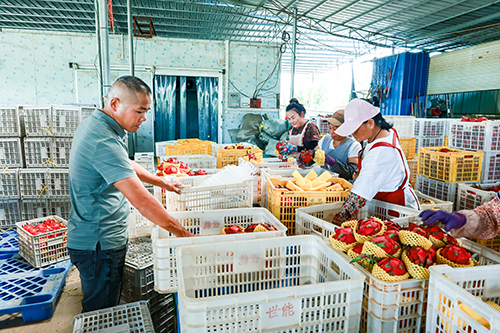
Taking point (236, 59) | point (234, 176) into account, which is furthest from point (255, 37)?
point (234, 176)

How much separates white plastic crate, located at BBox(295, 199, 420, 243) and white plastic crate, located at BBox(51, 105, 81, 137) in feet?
13.9

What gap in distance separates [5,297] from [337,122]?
12.8 ft

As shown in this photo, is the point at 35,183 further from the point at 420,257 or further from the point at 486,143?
the point at 486,143

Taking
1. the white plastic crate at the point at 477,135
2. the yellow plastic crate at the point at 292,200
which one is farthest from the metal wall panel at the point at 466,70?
the yellow plastic crate at the point at 292,200

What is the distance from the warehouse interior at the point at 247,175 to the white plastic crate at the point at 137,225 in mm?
23

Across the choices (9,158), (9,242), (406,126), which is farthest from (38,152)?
(406,126)

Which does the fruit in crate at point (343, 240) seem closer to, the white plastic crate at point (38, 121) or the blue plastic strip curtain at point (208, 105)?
the white plastic crate at point (38, 121)

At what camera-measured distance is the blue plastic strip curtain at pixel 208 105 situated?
10859mm

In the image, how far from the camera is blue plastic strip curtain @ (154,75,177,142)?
10.6 metres

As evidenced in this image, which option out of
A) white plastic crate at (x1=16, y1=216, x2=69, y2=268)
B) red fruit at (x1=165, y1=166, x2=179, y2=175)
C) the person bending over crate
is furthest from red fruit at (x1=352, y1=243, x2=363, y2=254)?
white plastic crate at (x1=16, y1=216, x2=69, y2=268)

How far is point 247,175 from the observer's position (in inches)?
110

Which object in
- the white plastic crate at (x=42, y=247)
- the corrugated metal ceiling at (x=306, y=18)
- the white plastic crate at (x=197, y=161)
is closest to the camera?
the white plastic crate at (x=42, y=247)

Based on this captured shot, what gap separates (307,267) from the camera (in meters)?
1.65

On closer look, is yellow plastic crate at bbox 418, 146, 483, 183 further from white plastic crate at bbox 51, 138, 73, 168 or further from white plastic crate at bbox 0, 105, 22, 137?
white plastic crate at bbox 0, 105, 22, 137
